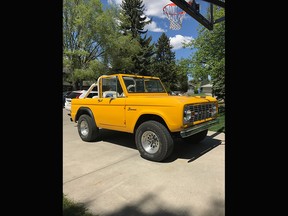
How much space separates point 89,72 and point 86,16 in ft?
19.5

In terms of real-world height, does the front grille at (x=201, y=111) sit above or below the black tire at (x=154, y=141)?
above

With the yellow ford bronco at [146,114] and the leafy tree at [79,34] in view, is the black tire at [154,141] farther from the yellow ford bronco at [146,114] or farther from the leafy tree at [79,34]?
the leafy tree at [79,34]

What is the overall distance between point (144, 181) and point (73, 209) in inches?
50.0

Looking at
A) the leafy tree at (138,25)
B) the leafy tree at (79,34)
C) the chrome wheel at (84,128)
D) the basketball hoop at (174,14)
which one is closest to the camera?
the chrome wheel at (84,128)

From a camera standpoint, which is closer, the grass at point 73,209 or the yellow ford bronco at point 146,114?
the grass at point 73,209

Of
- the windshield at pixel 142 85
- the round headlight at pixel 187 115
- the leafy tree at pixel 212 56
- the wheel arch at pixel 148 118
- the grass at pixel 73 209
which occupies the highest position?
the leafy tree at pixel 212 56

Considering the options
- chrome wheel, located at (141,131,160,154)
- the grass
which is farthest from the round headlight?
the grass

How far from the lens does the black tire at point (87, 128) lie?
6328mm

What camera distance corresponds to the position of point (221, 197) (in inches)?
123

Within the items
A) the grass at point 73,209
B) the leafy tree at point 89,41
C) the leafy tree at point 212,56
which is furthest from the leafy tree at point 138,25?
the grass at point 73,209

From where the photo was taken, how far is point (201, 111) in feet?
16.3

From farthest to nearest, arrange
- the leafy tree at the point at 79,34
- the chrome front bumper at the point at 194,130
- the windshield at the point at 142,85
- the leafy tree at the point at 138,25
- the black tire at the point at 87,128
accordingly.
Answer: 1. the leafy tree at the point at 138,25
2. the leafy tree at the point at 79,34
3. the black tire at the point at 87,128
4. the windshield at the point at 142,85
5. the chrome front bumper at the point at 194,130
